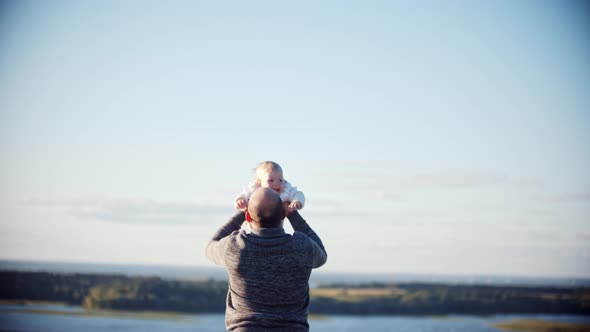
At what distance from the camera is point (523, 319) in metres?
33.5

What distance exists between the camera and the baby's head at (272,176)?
3.96 meters

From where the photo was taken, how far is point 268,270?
3.40 meters

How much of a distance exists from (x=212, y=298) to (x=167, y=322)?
5.91 meters

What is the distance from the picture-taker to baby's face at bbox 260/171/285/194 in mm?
3955

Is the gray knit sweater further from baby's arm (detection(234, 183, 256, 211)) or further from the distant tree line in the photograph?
the distant tree line

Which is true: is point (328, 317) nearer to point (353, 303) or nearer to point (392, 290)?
point (353, 303)

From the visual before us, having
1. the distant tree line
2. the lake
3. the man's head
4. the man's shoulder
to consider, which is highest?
the distant tree line

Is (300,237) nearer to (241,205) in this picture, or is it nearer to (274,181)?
(241,205)

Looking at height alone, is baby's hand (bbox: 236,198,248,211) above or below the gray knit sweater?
above

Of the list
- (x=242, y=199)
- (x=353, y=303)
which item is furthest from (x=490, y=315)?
(x=242, y=199)

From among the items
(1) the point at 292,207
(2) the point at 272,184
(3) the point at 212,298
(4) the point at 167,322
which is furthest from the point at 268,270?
(3) the point at 212,298

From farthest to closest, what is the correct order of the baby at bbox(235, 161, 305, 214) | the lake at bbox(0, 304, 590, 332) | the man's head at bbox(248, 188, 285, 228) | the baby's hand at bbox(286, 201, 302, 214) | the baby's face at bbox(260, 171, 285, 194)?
the lake at bbox(0, 304, 590, 332), the baby's face at bbox(260, 171, 285, 194), the baby at bbox(235, 161, 305, 214), the baby's hand at bbox(286, 201, 302, 214), the man's head at bbox(248, 188, 285, 228)

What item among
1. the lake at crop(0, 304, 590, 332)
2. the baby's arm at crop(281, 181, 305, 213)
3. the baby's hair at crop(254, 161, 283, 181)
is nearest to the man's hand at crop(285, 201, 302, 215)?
the baby's arm at crop(281, 181, 305, 213)

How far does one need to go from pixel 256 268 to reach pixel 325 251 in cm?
32
